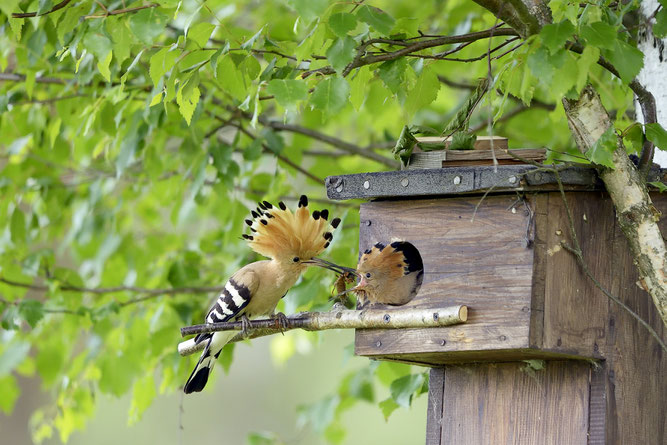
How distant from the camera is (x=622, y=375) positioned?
3125 millimetres

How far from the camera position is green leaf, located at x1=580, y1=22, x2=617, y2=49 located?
2637 mm

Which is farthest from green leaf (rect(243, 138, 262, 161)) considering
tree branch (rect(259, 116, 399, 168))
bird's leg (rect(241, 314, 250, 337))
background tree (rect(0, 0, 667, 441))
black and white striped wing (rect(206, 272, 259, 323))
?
bird's leg (rect(241, 314, 250, 337))

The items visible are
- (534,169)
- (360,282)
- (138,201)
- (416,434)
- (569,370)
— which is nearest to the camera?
(534,169)

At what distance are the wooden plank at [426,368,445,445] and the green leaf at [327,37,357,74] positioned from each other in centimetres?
130

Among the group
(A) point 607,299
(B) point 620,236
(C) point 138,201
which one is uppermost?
(C) point 138,201

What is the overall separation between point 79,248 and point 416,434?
306 inches

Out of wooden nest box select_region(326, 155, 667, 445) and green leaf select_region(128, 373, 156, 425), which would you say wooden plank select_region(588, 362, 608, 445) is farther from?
green leaf select_region(128, 373, 156, 425)

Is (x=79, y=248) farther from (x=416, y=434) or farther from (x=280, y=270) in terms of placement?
(x=416, y=434)

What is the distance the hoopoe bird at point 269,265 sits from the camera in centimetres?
389

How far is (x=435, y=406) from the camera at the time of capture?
137 inches

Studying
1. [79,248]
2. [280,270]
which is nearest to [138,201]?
[79,248]

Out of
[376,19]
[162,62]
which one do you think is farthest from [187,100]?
[376,19]

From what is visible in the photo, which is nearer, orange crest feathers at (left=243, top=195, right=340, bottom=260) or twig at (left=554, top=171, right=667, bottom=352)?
twig at (left=554, top=171, right=667, bottom=352)

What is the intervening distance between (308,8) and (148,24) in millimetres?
825
